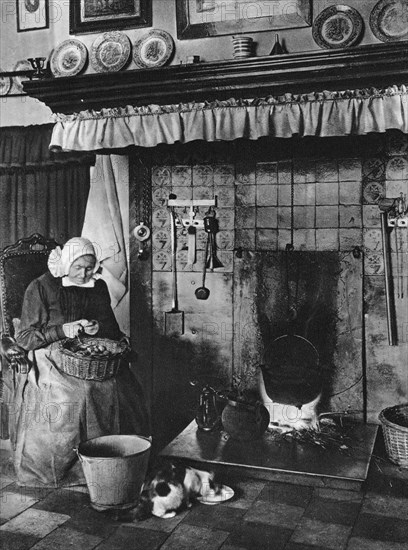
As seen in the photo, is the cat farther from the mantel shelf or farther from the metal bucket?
the mantel shelf

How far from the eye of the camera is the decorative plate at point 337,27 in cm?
452

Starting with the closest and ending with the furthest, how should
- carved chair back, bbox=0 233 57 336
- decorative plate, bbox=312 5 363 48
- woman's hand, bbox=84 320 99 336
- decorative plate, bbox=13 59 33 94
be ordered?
decorative plate, bbox=312 5 363 48
woman's hand, bbox=84 320 99 336
carved chair back, bbox=0 233 57 336
decorative plate, bbox=13 59 33 94

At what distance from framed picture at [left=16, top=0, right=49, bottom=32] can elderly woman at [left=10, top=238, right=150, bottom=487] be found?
212cm

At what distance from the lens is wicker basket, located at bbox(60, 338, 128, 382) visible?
441 centimetres

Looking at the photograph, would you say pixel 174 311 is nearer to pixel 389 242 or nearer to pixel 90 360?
pixel 90 360

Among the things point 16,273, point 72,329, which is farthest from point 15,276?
point 72,329

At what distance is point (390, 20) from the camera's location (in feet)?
14.5

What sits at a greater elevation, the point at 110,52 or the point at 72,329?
the point at 110,52

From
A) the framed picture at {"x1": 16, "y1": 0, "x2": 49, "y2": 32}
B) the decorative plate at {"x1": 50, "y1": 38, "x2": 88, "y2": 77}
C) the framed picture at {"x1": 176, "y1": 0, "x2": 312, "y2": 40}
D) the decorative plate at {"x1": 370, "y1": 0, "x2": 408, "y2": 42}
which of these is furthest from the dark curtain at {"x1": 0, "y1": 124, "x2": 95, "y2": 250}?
the decorative plate at {"x1": 370, "y1": 0, "x2": 408, "y2": 42}

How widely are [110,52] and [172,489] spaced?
349cm

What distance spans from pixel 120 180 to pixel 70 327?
1.55m

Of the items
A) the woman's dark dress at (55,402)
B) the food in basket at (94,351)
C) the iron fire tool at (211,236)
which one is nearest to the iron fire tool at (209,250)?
the iron fire tool at (211,236)

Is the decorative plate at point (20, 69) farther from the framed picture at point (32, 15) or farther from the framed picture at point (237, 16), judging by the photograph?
the framed picture at point (237, 16)

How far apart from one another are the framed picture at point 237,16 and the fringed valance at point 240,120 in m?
0.92
